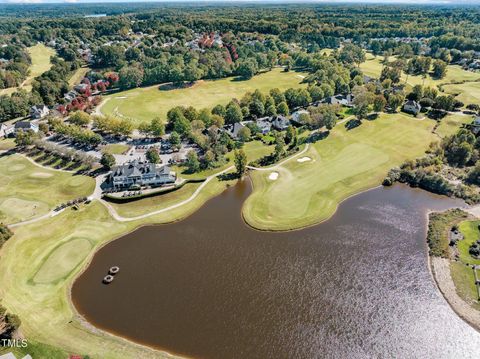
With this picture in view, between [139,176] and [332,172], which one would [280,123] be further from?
[139,176]

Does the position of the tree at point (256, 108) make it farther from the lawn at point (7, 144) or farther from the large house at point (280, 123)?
the lawn at point (7, 144)

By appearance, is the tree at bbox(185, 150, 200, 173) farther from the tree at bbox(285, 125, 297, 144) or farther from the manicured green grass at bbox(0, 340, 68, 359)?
the manicured green grass at bbox(0, 340, 68, 359)

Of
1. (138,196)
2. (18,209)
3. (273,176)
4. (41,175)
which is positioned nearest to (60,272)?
(138,196)

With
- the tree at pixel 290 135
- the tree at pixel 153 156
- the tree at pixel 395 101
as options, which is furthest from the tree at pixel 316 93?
the tree at pixel 153 156

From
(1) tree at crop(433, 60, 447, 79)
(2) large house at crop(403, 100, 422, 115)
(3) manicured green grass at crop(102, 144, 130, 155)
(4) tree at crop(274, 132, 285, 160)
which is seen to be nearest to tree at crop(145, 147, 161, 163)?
(3) manicured green grass at crop(102, 144, 130, 155)

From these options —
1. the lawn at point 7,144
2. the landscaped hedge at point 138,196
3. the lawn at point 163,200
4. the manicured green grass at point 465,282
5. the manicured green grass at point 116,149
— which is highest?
the lawn at point 7,144

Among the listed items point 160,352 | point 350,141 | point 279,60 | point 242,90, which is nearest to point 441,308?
point 160,352
